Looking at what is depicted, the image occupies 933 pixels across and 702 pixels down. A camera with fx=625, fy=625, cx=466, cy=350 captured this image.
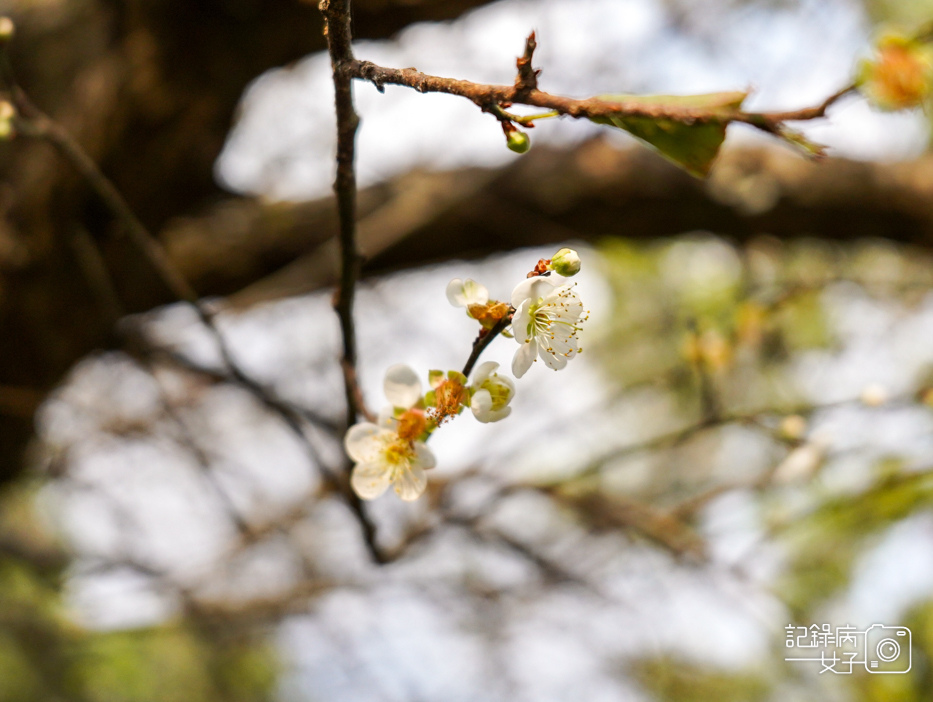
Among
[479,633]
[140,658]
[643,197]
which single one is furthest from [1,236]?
[140,658]

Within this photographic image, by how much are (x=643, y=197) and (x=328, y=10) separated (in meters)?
1.68

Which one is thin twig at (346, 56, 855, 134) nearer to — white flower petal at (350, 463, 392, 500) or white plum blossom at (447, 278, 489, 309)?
white plum blossom at (447, 278, 489, 309)

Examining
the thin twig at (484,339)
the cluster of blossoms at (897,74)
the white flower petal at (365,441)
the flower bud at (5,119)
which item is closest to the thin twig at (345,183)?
the white flower petal at (365,441)

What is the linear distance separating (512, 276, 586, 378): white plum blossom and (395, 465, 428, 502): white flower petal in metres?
0.19

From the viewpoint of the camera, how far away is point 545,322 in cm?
72

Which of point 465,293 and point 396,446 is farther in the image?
point 396,446

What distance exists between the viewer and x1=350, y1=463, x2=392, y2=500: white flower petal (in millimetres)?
689

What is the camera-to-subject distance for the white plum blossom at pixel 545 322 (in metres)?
0.55

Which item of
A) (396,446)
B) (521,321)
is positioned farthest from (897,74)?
(396,446)

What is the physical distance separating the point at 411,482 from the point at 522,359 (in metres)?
0.22

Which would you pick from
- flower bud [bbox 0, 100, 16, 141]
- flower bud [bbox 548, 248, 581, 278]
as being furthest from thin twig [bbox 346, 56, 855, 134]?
flower bud [bbox 0, 100, 16, 141]

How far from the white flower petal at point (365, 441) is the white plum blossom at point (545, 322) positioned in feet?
0.65

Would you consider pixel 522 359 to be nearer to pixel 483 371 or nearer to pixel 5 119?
pixel 483 371

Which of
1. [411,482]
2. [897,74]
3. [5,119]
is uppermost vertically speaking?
[5,119]
